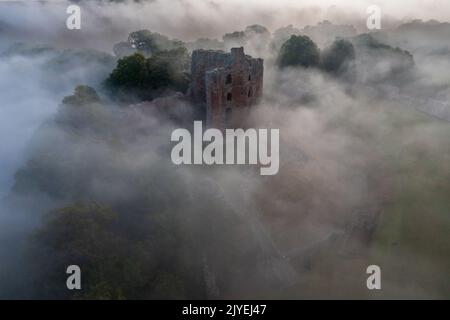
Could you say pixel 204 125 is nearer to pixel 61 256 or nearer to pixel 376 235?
pixel 376 235

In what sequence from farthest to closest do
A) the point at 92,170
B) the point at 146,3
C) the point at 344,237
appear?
1. the point at 146,3
2. the point at 344,237
3. the point at 92,170

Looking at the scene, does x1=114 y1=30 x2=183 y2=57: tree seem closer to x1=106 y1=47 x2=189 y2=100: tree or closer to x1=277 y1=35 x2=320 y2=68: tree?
x1=106 y1=47 x2=189 y2=100: tree

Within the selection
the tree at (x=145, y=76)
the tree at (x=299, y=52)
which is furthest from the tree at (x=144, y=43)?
the tree at (x=299, y=52)

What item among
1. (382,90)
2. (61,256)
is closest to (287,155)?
(61,256)

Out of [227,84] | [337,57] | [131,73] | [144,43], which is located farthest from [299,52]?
[227,84]

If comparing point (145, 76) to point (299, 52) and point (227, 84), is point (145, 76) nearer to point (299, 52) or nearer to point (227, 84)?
point (227, 84)

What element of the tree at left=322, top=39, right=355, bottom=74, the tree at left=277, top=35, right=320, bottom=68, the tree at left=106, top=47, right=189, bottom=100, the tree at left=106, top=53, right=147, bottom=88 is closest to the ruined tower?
the tree at left=106, top=47, right=189, bottom=100
